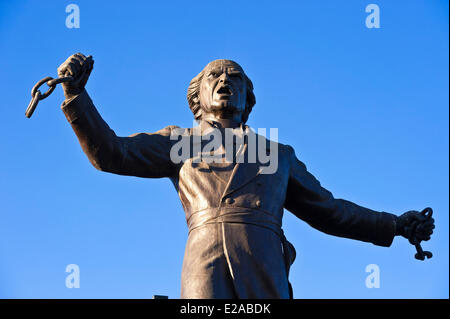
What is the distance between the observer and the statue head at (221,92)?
36.4 ft

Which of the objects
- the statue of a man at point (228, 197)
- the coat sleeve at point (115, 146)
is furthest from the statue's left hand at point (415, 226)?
the coat sleeve at point (115, 146)

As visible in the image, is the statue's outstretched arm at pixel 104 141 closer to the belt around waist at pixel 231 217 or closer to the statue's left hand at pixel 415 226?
the belt around waist at pixel 231 217

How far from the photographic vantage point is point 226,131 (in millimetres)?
10828

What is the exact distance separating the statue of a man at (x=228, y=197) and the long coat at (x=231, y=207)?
11 millimetres

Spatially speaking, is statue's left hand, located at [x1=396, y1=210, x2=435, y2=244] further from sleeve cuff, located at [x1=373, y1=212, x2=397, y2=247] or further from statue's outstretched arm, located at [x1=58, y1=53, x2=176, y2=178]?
statue's outstretched arm, located at [x1=58, y1=53, x2=176, y2=178]

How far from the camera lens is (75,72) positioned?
9.95 meters

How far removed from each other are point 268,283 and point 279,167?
1.53m

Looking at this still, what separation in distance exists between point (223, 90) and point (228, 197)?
1.64 meters

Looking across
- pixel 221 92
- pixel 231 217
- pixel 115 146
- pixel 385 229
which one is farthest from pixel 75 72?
pixel 385 229

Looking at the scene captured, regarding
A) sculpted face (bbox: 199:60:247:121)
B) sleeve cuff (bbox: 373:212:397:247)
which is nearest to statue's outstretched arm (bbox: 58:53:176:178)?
sculpted face (bbox: 199:60:247:121)

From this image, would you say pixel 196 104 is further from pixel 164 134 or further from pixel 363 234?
pixel 363 234

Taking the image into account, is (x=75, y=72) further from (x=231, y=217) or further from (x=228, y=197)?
(x=231, y=217)

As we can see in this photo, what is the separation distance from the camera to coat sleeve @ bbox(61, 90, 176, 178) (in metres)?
9.95

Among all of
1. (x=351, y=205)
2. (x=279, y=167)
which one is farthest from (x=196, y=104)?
(x=351, y=205)
